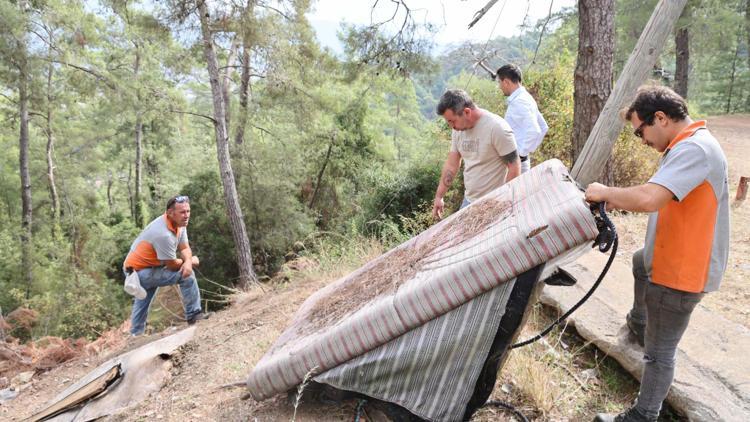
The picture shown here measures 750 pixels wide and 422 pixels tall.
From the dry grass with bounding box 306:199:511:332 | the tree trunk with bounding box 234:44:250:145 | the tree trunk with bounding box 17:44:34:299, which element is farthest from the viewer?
the tree trunk with bounding box 234:44:250:145

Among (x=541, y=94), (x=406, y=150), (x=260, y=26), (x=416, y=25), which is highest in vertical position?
(x=260, y=26)

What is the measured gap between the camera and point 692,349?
2879 mm

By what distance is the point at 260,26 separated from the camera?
9.64 m

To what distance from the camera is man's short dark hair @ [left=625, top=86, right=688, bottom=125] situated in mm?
2109

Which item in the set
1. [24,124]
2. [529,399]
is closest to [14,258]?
[24,124]

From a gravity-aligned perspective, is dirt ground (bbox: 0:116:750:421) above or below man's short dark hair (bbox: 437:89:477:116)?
below

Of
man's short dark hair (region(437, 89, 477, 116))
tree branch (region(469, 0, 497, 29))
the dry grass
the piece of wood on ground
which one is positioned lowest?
the piece of wood on ground

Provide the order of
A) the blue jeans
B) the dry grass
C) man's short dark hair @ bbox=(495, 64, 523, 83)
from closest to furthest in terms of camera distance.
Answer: the dry grass, man's short dark hair @ bbox=(495, 64, 523, 83), the blue jeans

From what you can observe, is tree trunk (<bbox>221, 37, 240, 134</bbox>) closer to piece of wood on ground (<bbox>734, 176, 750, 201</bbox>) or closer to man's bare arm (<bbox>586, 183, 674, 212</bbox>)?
piece of wood on ground (<bbox>734, 176, 750, 201</bbox>)

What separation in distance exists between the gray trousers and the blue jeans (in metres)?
4.61

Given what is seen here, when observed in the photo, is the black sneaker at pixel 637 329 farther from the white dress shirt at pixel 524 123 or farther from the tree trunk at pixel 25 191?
the tree trunk at pixel 25 191

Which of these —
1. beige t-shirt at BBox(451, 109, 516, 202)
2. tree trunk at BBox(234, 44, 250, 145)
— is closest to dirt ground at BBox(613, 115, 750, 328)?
beige t-shirt at BBox(451, 109, 516, 202)

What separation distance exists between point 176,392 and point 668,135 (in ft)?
11.7

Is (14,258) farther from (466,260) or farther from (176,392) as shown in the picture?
(466,260)
